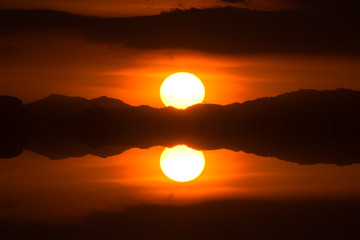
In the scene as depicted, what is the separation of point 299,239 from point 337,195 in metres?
6.68

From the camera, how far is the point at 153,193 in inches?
838

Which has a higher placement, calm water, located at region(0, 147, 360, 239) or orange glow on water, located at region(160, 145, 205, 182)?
orange glow on water, located at region(160, 145, 205, 182)

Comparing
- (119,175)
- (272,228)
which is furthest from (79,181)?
(272,228)

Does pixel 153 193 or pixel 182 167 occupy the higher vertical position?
pixel 182 167

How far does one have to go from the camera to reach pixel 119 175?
2691 centimetres

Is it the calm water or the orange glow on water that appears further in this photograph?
the orange glow on water

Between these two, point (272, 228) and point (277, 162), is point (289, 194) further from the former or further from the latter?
point (277, 162)

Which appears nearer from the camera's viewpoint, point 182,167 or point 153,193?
point 153,193

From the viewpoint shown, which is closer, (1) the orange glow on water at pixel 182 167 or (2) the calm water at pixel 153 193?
(2) the calm water at pixel 153 193

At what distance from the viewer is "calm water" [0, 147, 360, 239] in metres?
16.6

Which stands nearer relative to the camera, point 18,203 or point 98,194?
point 18,203

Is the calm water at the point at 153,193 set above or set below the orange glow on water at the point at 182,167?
below

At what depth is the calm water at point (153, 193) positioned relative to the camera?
16625mm

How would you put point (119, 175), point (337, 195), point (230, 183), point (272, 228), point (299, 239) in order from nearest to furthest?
1. point (299, 239)
2. point (272, 228)
3. point (337, 195)
4. point (230, 183)
5. point (119, 175)
